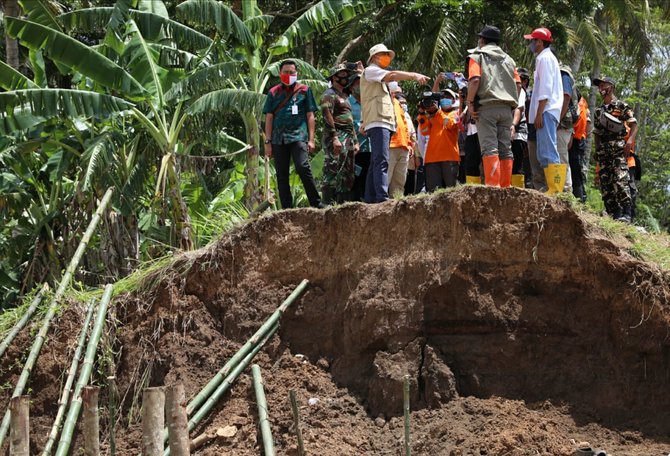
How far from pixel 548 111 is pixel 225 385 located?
413cm

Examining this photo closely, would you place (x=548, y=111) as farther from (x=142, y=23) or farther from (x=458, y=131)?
(x=142, y=23)

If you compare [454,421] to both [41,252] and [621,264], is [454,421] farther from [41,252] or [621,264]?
[41,252]

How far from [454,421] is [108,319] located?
3887 mm

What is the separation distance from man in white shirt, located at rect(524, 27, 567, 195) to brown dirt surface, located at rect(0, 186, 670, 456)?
0.82 metres

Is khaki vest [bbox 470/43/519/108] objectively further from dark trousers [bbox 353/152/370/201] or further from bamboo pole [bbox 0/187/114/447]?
bamboo pole [bbox 0/187/114/447]

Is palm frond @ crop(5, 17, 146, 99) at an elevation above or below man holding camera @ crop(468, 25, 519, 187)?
above

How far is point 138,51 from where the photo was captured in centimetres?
1406

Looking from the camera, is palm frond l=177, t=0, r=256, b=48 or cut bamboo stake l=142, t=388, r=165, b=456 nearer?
cut bamboo stake l=142, t=388, r=165, b=456

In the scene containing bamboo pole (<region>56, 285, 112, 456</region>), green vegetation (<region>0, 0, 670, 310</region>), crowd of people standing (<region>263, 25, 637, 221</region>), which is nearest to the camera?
bamboo pole (<region>56, 285, 112, 456</region>)

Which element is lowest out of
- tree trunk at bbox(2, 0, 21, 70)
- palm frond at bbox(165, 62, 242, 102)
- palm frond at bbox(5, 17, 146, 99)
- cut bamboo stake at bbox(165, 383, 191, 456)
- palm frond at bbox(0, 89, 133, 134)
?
cut bamboo stake at bbox(165, 383, 191, 456)

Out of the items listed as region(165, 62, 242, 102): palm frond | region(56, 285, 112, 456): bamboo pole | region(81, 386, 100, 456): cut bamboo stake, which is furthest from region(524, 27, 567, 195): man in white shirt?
region(81, 386, 100, 456): cut bamboo stake

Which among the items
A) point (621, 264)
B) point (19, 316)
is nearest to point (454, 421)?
point (621, 264)

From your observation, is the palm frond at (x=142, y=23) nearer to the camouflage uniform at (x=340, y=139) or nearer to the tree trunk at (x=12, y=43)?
the tree trunk at (x=12, y=43)

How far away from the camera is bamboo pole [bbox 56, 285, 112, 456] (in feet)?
30.7
